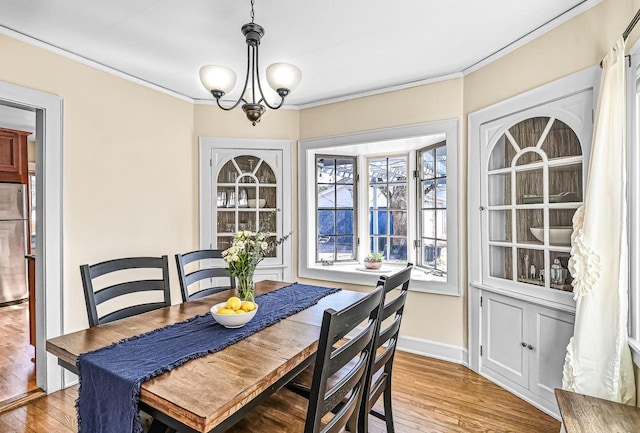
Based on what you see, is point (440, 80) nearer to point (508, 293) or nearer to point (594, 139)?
point (594, 139)

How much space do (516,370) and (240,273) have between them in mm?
2146

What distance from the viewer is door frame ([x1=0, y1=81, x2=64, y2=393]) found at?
247 centimetres

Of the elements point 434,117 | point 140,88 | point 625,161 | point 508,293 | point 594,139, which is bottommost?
point 508,293

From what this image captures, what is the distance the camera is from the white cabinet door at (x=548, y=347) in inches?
85.5

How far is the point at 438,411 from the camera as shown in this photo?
227 cm

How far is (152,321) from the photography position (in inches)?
69.3

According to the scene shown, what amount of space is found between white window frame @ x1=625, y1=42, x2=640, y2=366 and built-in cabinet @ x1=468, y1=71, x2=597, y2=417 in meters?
0.31

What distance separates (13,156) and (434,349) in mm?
5973

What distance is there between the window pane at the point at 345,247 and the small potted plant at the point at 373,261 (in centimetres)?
29

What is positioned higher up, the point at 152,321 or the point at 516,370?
the point at 152,321

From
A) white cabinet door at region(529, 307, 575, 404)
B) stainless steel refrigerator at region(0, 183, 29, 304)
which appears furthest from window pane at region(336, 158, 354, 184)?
stainless steel refrigerator at region(0, 183, 29, 304)

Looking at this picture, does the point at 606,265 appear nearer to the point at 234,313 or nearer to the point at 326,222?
the point at 234,313

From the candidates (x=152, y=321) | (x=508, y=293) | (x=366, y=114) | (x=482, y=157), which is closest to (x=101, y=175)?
(x=152, y=321)

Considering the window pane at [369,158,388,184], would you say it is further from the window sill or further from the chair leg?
the chair leg
